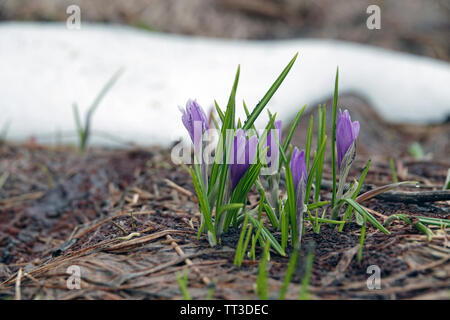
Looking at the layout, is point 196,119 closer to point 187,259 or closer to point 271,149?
point 271,149

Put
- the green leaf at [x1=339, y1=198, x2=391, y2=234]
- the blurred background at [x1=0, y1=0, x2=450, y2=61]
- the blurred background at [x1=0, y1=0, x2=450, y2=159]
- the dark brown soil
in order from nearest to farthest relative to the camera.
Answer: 1. the dark brown soil
2. the green leaf at [x1=339, y1=198, x2=391, y2=234]
3. the blurred background at [x1=0, y1=0, x2=450, y2=159]
4. the blurred background at [x1=0, y1=0, x2=450, y2=61]

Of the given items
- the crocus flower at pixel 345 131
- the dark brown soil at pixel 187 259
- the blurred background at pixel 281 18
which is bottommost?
the dark brown soil at pixel 187 259

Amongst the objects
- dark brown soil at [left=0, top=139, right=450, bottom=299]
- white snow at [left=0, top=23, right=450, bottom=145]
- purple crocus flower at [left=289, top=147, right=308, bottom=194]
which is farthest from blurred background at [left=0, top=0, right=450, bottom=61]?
purple crocus flower at [left=289, top=147, right=308, bottom=194]

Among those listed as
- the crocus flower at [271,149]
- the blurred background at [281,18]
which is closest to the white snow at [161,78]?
the blurred background at [281,18]

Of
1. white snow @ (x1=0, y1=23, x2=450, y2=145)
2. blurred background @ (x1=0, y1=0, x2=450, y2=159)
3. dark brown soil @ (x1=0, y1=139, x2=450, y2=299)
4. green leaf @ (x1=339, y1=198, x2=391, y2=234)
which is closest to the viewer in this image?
dark brown soil @ (x1=0, y1=139, x2=450, y2=299)

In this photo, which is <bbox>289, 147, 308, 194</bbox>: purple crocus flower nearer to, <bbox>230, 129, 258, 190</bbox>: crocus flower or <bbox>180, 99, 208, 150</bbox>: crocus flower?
<bbox>230, 129, 258, 190</bbox>: crocus flower

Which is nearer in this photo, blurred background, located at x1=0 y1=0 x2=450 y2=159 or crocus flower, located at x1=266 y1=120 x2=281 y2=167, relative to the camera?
crocus flower, located at x1=266 y1=120 x2=281 y2=167

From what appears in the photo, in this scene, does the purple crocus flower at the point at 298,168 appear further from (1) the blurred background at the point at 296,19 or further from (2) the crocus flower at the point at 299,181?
(1) the blurred background at the point at 296,19

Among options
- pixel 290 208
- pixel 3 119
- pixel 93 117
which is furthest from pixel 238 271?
pixel 3 119

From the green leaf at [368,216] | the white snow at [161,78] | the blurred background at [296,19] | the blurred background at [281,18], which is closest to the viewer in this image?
the green leaf at [368,216]
